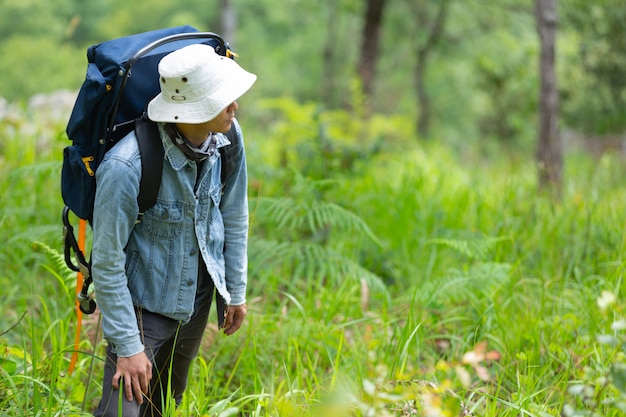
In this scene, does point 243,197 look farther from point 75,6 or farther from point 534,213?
point 75,6

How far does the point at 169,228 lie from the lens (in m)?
2.26

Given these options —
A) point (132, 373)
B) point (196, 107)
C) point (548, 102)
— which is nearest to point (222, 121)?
point (196, 107)

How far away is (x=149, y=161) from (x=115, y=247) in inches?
12.0

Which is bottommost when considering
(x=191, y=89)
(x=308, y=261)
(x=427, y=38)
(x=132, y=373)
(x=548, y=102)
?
(x=308, y=261)

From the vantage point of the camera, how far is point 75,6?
30250mm

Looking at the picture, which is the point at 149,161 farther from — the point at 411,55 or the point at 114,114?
the point at 411,55

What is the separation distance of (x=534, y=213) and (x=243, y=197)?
3.18 metres

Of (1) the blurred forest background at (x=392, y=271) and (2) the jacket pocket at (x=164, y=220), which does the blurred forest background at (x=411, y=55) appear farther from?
(2) the jacket pocket at (x=164, y=220)

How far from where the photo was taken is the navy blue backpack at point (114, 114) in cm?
209

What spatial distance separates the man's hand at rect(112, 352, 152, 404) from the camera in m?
2.15

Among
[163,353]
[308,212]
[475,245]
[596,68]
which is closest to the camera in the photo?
[163,353]

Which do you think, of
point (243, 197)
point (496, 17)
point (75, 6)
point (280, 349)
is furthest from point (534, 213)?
point (75, 6)

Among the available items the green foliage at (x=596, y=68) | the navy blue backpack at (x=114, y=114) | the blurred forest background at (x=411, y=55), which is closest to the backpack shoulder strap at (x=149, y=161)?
the navy blue backpack at (x=114, y=114)

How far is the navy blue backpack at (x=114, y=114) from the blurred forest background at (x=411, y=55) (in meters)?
3.21
